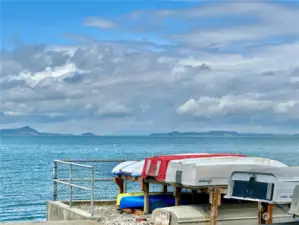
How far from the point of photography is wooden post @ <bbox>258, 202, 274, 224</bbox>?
10.8 meters

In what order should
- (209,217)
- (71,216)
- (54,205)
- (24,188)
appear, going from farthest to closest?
1. (24,188)
2. (54,205)
3. (71,216)
4. (209,217)

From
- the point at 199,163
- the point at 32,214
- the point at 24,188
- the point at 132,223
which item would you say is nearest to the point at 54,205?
the point at 132,223

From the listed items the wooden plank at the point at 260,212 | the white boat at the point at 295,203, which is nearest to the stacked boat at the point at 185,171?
the wooden plank at the point at 260,212

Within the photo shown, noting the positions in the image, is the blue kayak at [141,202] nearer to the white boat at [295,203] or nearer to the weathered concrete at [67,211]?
the weathered concrete at [67,211]

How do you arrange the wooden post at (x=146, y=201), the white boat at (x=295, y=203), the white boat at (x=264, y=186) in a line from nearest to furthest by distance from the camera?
the white boat at (x=295, y=203) < the white boat at (x=264, y=186) < the wooden post at (x=146, y=201)

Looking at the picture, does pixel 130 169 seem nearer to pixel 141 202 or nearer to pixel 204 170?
pixel 141 202

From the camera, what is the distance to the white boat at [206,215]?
11.7 m

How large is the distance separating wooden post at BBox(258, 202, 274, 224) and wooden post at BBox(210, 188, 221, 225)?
0.86m

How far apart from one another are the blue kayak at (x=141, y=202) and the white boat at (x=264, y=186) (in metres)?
3.53

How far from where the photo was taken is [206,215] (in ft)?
39.4

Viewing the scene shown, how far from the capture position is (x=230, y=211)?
485 inches

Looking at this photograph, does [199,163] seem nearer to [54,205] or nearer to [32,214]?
[54,205]

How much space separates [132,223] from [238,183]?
Answer: 3063mm

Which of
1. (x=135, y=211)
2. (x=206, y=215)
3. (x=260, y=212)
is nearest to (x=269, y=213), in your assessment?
(x=260, y=212)
